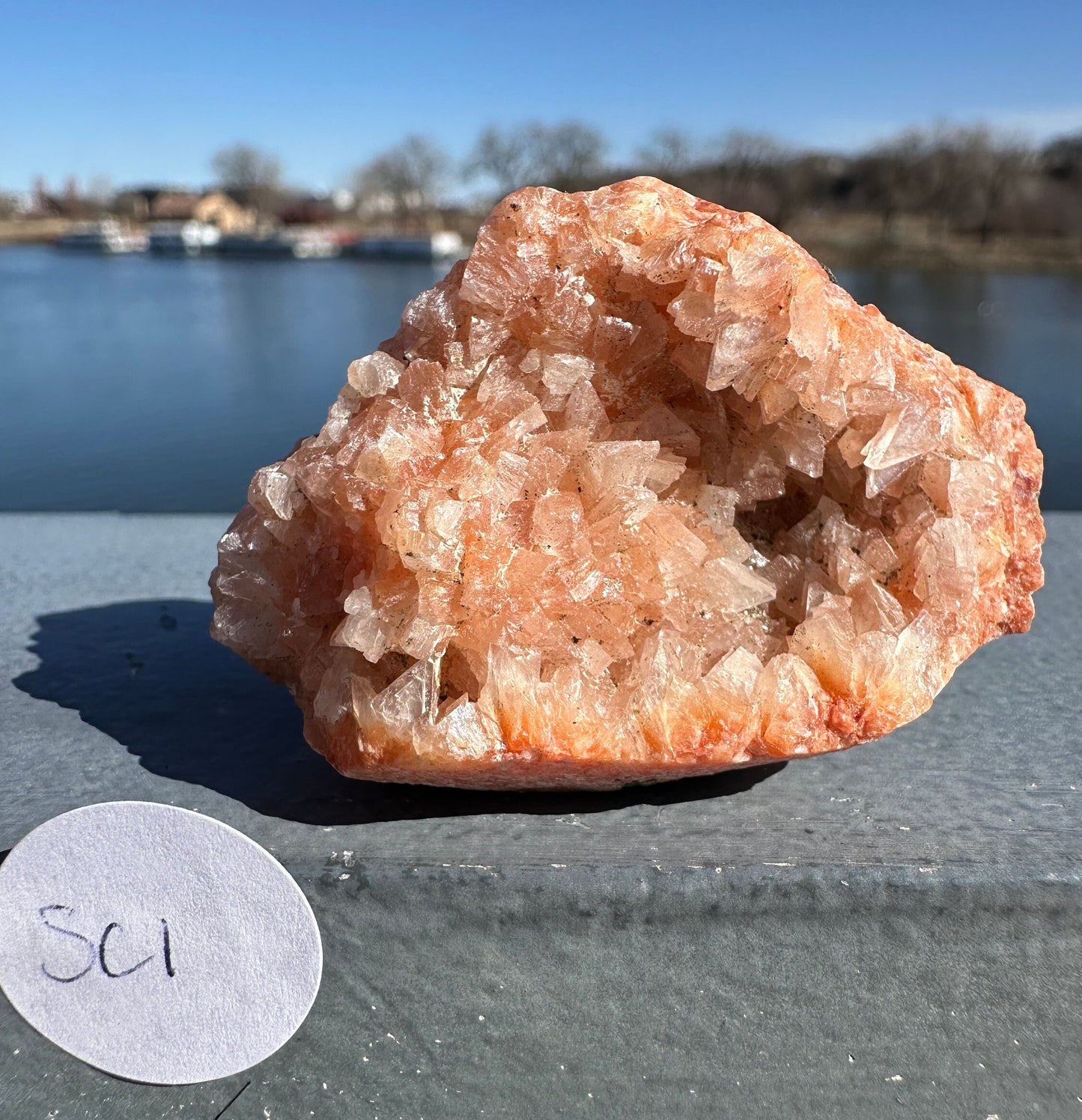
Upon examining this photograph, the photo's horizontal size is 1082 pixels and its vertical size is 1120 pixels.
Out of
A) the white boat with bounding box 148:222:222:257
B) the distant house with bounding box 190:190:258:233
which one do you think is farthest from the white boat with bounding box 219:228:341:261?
the distant house with bounding box 190:190:258:233

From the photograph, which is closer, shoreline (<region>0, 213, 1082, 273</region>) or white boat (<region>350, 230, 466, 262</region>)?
shoreline (<region>0, 213, 1082, 273</region>)

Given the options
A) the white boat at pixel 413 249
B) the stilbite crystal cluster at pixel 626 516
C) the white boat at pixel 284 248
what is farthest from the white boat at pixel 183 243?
the stilbite crystal cluster at pixel 626 516

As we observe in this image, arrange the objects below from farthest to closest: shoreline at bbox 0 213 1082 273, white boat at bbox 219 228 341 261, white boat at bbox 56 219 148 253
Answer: white boat at bbox 56 219 148 253 → white boat at bbox 219 228 341 261 → shoreline at bbox 0 213 1082 273

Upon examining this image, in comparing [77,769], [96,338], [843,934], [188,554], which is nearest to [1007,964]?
[843,934]

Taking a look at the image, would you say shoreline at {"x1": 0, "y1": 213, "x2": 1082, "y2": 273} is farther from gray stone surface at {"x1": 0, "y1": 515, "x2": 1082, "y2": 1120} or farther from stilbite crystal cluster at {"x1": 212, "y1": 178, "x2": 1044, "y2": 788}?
gray stone surface at {"x1": 0, "y1": 515, "x2": 1082, "y2": 1120}

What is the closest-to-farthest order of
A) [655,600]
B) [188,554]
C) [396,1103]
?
[396,1103], [655,600], [188,554]

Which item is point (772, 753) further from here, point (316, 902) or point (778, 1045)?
point (316, 902)
